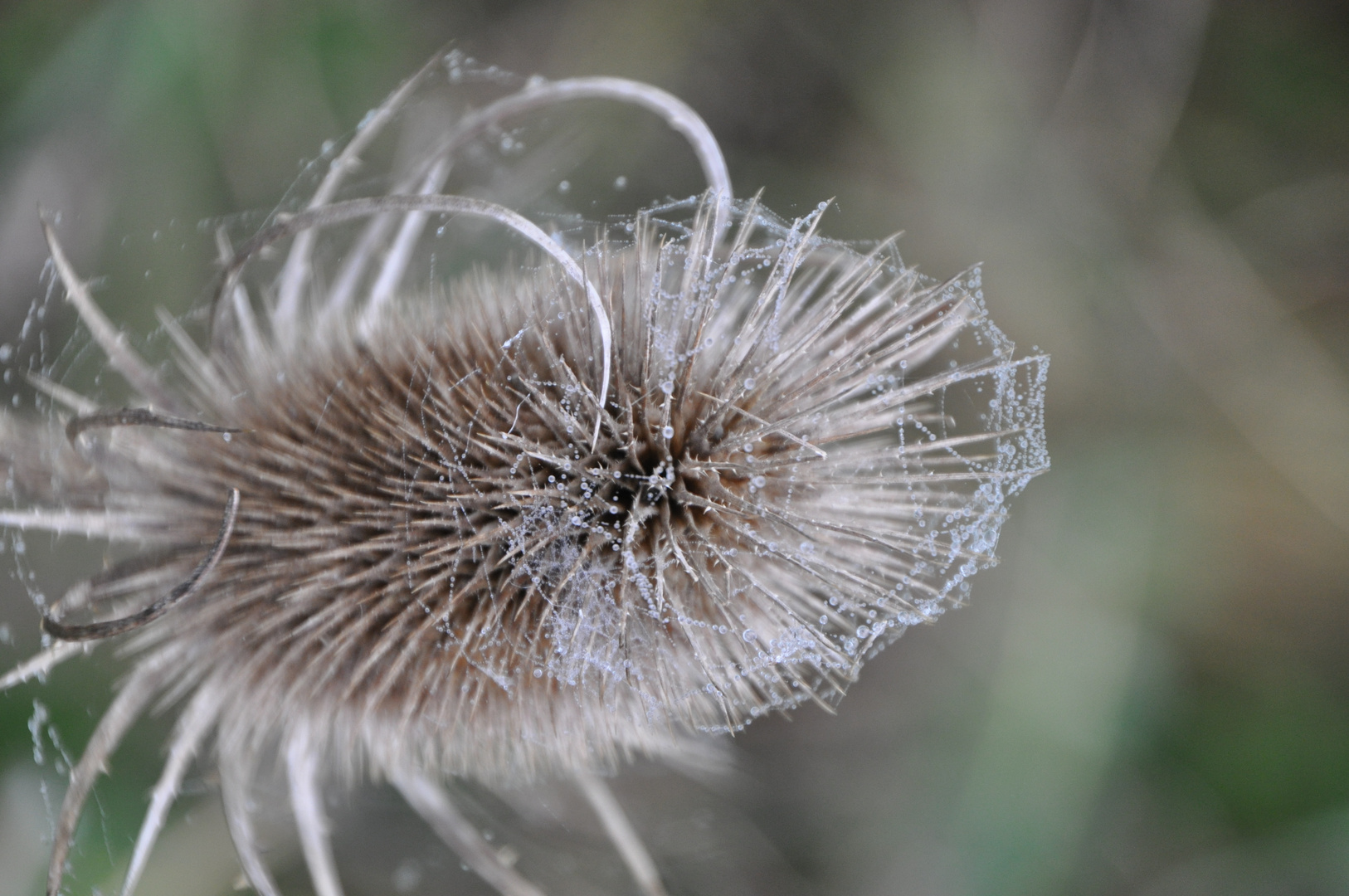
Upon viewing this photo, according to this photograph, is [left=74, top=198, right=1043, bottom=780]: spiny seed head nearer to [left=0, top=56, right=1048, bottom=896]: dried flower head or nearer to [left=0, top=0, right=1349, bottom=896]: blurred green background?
[left=0, top=56, right=1048, bottom=896]: dried flower head

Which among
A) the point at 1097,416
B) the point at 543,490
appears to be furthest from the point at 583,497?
the point at 1097,416

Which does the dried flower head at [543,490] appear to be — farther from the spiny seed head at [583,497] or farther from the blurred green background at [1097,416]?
the blurred green background at [1097,416]

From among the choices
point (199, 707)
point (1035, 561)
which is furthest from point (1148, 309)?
point (199, 707)

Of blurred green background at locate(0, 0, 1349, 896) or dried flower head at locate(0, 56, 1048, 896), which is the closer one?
dried flower head at locate(0, 56, 1048, 896)

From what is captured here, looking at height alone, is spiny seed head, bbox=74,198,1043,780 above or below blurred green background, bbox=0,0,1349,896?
below

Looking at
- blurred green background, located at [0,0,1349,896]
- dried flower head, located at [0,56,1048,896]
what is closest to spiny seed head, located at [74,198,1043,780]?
Result: dried flower head, located at [0,56,1048,896]

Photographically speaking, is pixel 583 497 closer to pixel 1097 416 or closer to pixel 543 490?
pixel 543 490
